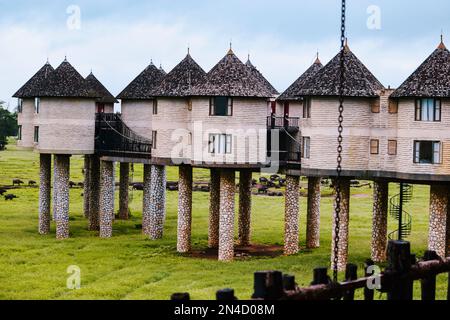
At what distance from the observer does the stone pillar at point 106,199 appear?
49094 millimetres

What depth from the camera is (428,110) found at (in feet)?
116

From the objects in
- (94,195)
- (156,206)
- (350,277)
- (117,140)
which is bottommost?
(156,206)

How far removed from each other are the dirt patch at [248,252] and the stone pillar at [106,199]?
25.3ft

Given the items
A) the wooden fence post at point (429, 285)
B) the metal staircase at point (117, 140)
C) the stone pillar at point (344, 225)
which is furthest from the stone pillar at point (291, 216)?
the wooden fence post at point (429, 285)

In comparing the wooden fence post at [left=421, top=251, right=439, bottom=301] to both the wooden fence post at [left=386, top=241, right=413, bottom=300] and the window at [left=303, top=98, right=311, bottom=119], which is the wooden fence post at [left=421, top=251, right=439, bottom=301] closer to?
the wooden fence post at [left=386, top=241, right=413, bottom=300]

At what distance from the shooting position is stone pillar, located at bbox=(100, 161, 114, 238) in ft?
161

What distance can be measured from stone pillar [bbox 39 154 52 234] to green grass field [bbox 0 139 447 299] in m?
0.83

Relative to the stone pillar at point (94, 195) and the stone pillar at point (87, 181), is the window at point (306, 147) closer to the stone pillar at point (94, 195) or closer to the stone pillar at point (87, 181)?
the stone pillar at point (94, 195)

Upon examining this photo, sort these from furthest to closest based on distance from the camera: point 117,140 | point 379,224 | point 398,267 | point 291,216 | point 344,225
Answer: point 117,140
point 291,216
point 379,224
point 344,225
point 398,267

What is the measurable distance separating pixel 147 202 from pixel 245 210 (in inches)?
307

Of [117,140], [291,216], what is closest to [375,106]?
[291,216]

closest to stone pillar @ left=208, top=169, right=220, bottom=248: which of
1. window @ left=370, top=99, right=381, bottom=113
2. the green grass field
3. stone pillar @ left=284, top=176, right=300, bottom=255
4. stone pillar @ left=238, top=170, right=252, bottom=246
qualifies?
the green grass field

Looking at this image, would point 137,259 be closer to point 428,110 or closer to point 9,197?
point 428,110
